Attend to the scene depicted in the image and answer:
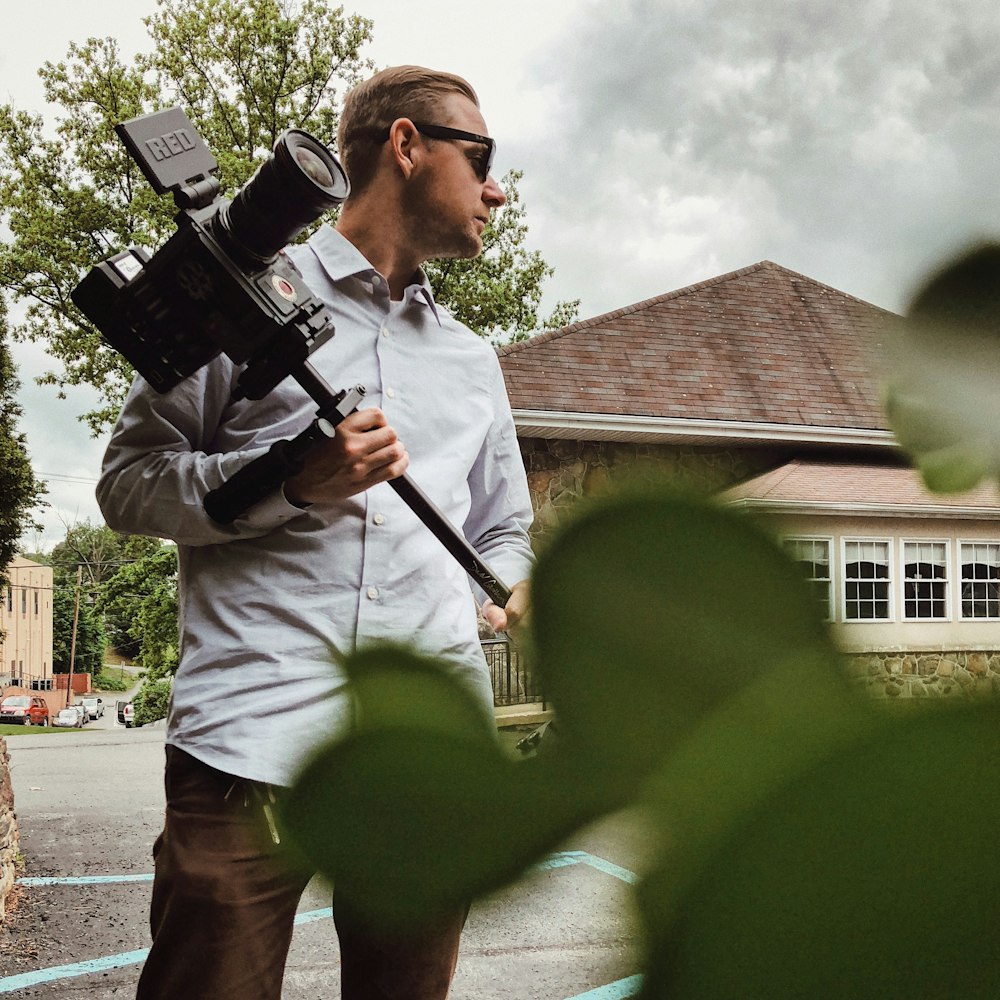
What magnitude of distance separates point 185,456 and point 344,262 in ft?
0.75

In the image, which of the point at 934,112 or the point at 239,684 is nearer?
the point at 934,112

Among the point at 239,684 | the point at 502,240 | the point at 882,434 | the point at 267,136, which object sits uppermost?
the point at 267,136

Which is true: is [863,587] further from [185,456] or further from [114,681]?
[185,456]

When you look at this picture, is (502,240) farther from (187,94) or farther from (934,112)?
(934,112)

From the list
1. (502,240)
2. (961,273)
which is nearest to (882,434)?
(961,273)

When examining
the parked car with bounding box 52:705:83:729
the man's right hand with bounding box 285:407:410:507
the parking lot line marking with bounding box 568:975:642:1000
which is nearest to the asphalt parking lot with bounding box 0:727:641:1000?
the parking lot line marking with bounding box 568:975:642:1000

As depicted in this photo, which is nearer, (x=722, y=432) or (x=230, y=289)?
(x=722, y=432)

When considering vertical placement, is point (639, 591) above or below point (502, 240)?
below

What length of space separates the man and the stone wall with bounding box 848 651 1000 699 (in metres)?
0.57

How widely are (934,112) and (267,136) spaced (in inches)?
344

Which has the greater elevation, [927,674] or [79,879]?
[927,674]

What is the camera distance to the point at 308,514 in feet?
2.53

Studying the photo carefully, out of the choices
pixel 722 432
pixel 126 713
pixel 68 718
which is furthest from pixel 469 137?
pixel 68 718

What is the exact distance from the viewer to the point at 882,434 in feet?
0.54
